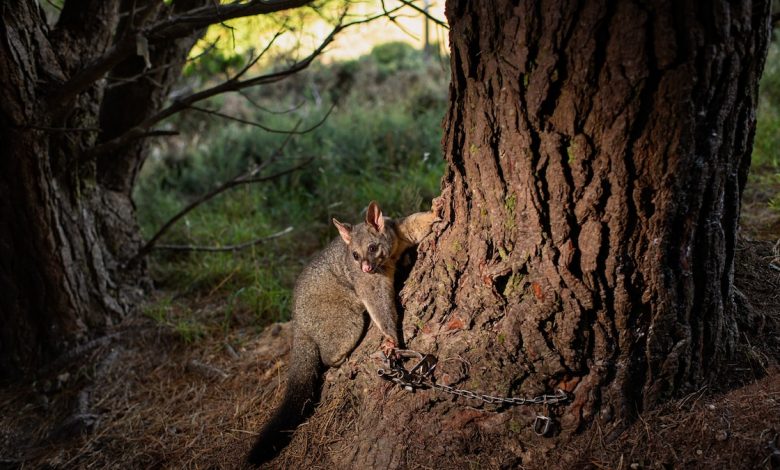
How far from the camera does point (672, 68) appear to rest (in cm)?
188

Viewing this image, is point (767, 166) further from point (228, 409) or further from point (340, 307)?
point (228, 409)

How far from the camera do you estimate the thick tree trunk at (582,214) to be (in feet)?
6.34

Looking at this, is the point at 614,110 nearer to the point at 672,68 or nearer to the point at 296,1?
the point at 672,68

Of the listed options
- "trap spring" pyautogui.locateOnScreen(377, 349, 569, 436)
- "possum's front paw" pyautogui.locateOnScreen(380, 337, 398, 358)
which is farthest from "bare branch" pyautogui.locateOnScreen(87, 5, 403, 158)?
"trap spring" pyautogui.locateOnScreen(377, 349, 569, 436)

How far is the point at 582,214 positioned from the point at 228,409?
7.93ft

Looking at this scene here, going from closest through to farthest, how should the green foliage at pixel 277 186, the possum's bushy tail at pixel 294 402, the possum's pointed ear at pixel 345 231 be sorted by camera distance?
the possum's bushy tail at pixel 294 402, the possum's pointed ear at pixel 345 231, the green foliage at pixel 277 186

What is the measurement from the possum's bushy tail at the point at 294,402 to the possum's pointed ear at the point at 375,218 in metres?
0.76

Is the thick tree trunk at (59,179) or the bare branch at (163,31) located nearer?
the bare branch at (163,31)

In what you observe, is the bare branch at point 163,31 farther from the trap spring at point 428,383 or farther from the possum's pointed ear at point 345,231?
the trap spring at point 428,383

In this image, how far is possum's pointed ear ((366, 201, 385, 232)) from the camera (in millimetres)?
3307

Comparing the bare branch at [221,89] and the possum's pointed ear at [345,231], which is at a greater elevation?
the bare branch at [221,89]

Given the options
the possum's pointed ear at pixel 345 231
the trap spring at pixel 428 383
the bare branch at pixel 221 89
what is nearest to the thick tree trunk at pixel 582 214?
the trap spring at pixel 428 383

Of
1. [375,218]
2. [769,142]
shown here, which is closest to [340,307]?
[375,218]

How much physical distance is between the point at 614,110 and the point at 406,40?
13.6 meters
